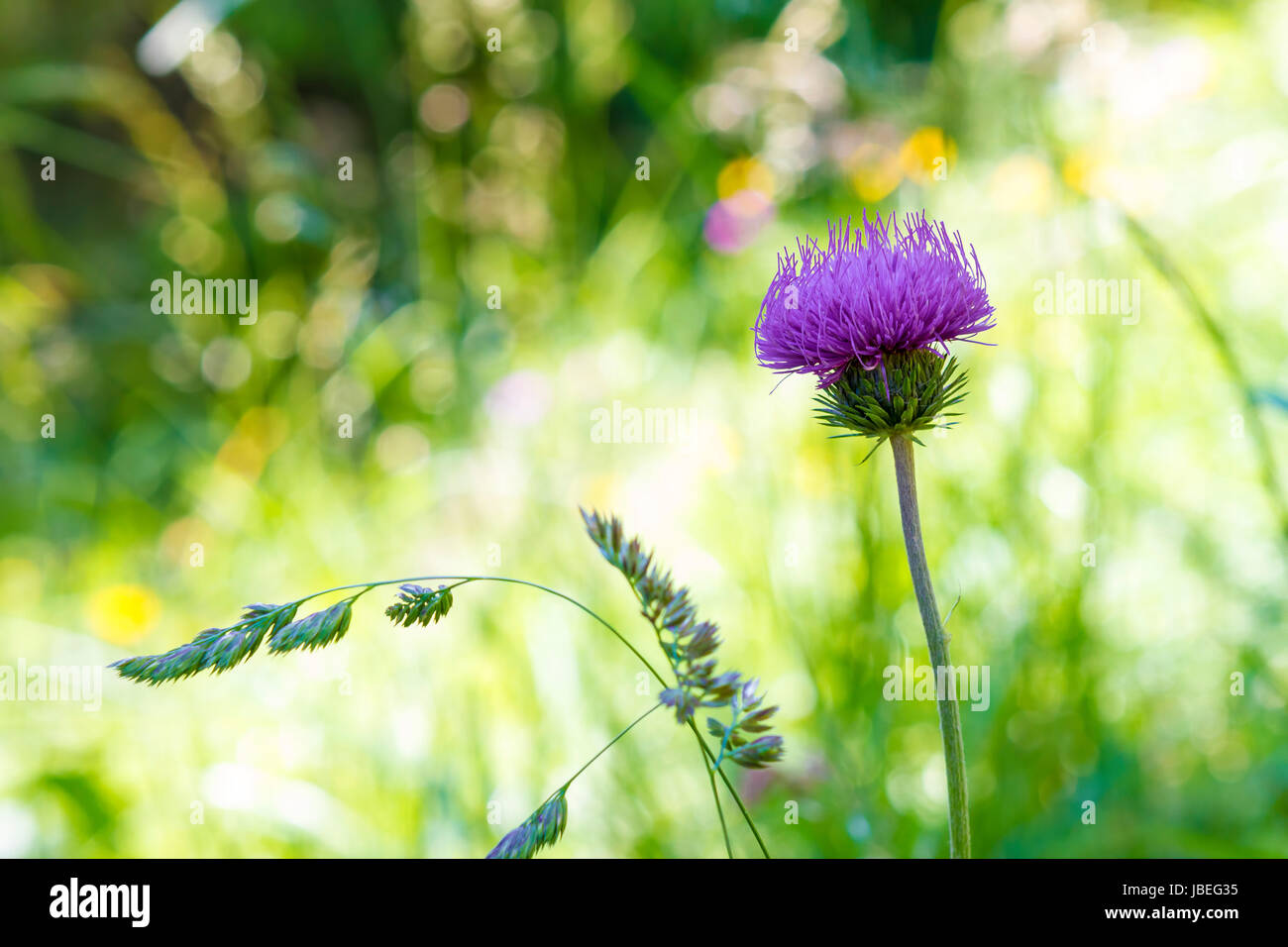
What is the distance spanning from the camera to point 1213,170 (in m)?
2.51

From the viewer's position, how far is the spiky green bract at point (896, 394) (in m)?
0.65

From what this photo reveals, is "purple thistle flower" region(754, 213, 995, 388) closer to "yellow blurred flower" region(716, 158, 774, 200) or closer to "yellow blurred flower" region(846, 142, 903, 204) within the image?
"yellow blurred flower" region(846, 142, 903, 204)

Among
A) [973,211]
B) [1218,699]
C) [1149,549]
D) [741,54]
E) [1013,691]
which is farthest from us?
[741,54]

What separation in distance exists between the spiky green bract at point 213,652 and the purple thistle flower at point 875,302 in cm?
41

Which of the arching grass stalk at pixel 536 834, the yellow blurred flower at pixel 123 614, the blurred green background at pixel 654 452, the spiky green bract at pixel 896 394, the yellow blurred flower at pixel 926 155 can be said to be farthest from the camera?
the yellow blurred flower at pixel 123 614

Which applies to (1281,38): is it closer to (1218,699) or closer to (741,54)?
(741,54)

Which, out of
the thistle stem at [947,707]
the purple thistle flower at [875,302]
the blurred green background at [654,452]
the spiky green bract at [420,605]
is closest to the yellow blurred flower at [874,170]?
the blurred green background at [654,452]

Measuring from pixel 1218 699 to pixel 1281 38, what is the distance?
7.45 ft

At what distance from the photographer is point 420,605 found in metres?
0.56

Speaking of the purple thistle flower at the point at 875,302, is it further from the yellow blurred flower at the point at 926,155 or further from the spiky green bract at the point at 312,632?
the yellow blurred flower at the point at 926,155

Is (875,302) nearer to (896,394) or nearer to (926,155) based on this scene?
(896,394)

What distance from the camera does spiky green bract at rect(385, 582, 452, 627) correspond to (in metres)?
0.55

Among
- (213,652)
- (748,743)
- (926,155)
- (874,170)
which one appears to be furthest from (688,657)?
(926,155)
